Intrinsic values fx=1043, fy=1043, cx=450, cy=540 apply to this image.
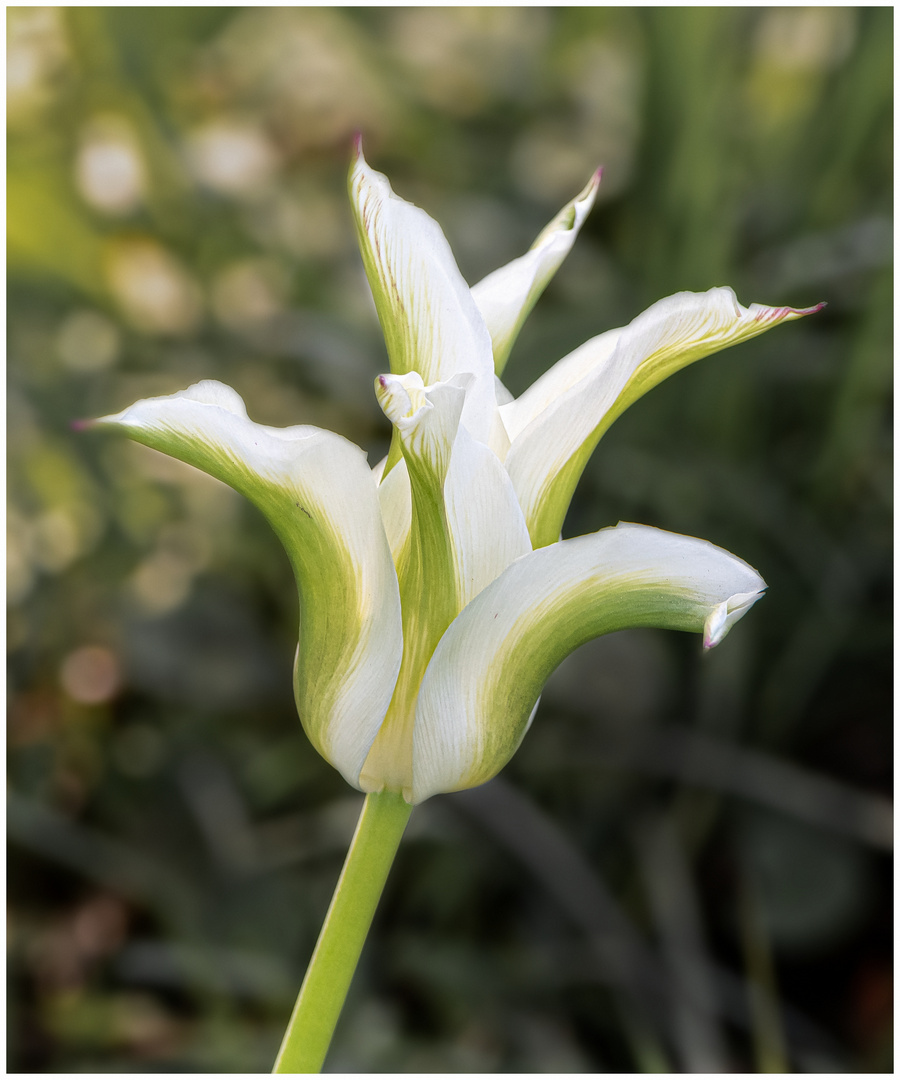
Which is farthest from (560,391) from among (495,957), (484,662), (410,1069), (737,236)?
(737,236)

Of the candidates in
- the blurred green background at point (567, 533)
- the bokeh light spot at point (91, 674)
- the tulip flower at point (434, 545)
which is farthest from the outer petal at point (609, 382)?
the bokeh light spot at point (91, 674)

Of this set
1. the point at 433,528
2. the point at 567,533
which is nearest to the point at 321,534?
the point at 433,528

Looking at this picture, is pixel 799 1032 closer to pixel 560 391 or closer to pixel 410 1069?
pixel 410 1069

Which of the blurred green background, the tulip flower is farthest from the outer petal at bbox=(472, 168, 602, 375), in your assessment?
the blurred green background

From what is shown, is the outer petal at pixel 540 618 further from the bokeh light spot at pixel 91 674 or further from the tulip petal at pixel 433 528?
the bokeh light spot at pixel 91 674

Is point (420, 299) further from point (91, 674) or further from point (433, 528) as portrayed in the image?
point (91, 674)

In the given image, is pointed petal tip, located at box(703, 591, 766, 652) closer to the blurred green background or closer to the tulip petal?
the tulip petal

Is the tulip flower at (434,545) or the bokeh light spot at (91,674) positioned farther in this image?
the bokeh light spot at (91,674)
